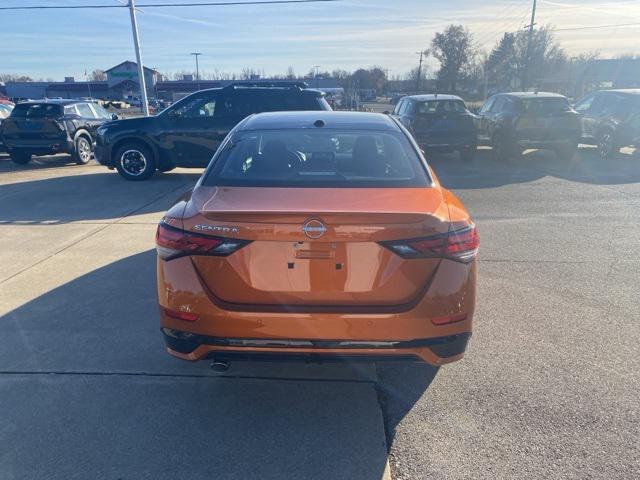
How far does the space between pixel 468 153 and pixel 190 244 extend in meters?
11.8

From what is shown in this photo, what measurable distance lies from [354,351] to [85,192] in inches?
339

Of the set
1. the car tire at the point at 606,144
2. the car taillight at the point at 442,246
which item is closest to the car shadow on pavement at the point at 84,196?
the car taillight at the point at 442,246

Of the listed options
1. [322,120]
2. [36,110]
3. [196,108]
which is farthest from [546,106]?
[36,110]

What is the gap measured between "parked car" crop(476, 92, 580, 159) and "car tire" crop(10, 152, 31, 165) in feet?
42.1

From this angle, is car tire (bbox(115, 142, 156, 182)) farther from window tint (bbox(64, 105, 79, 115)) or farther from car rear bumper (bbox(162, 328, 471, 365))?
car rear bumper (bbox(162, 328, 471, 365))

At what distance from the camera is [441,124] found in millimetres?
12555

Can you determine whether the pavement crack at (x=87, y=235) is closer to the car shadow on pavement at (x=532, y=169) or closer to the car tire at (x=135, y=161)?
the car tire at (x=135, y=161)

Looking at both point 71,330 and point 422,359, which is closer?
point 422,359

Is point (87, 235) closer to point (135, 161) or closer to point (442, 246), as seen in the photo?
point (135, 161)

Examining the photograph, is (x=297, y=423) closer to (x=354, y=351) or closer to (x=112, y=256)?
(x=354, y=351)

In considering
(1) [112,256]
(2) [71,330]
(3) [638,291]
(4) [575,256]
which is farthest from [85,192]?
(3) [638,291]

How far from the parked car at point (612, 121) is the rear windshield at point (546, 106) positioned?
0.58 metres

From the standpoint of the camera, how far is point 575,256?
556 cm

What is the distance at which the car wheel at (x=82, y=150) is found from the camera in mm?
13133
